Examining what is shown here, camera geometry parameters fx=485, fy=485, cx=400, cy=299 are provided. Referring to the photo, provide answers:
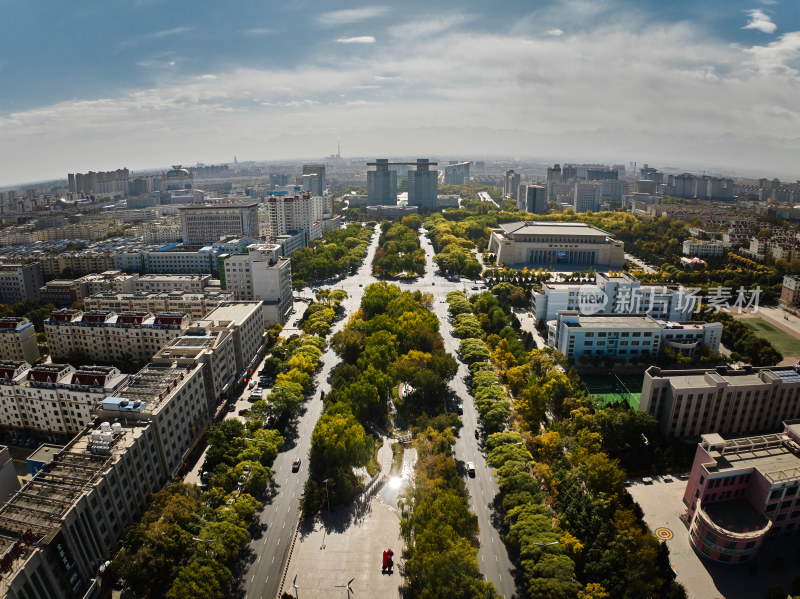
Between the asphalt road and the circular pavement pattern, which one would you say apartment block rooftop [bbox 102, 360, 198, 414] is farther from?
the circular pavement pattern

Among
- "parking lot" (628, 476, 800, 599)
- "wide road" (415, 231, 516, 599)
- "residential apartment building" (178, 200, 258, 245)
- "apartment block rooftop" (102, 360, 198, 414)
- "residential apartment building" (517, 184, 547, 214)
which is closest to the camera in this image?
"parking lot" (628, 476, 800, 599)

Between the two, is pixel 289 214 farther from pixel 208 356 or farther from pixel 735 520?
pixel 735 520

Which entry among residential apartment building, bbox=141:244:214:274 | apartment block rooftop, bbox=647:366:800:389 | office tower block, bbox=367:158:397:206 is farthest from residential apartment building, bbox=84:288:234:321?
office tower block, bbox=367:158:397:206

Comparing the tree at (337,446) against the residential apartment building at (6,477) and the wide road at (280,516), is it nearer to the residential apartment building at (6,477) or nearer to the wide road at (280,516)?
the wide road at (280,516)

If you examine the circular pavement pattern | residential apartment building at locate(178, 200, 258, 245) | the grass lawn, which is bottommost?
the circular pavement pattern

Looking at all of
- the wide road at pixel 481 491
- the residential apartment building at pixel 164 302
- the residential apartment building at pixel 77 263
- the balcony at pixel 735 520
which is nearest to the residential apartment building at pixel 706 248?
the wide road at pixel 481 491

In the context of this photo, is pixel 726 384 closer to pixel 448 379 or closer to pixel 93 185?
pixel 448 379

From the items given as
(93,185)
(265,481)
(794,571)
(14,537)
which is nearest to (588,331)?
(794,571)
